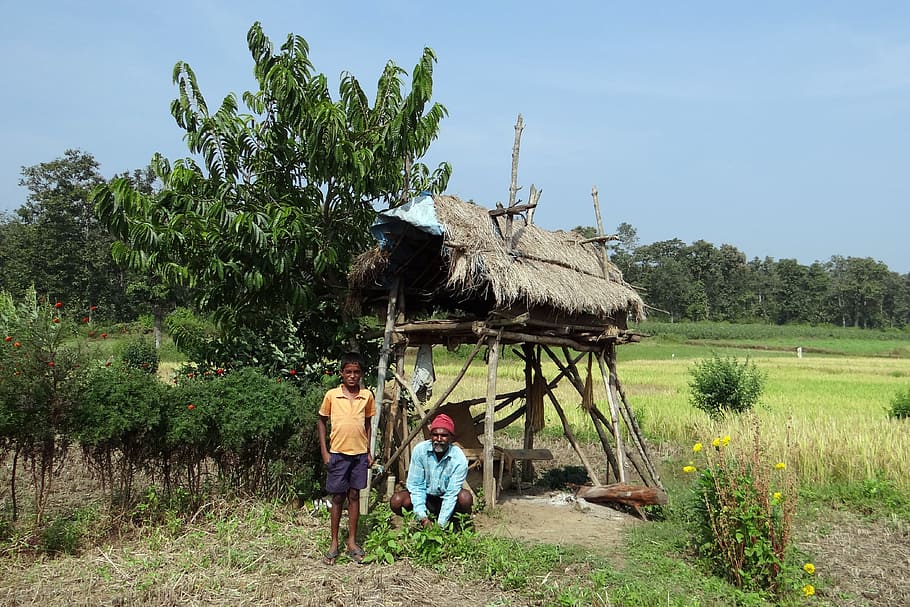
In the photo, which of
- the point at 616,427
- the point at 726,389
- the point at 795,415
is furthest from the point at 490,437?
the point at 795,415

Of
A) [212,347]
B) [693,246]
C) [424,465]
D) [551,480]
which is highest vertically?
[693,246]

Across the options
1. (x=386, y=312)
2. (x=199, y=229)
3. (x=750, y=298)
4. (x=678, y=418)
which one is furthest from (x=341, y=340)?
(x=750, y=298)

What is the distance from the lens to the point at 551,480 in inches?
356

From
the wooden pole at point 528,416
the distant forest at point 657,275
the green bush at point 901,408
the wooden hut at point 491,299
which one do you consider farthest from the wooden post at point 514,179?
the distant forest at point 657,275

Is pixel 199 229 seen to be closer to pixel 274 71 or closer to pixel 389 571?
pixel 274 71

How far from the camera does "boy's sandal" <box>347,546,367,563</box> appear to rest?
514 cm

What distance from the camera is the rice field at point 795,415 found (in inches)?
332

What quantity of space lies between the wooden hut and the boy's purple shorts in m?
1.55

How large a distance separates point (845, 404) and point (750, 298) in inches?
2224

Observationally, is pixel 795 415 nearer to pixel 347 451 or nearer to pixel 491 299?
pixel 491 299

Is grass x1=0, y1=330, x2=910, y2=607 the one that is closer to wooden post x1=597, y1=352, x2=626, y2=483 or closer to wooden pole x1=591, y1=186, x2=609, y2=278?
wooden post x1=597, y1=352, x2=626, y2=483

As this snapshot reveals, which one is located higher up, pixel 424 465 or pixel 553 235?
pixel 553 235

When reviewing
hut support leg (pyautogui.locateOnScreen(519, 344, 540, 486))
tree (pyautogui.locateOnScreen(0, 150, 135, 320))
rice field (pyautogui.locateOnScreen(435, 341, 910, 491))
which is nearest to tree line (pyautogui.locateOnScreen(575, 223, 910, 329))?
rice field (pyautogui.locateOnScreen(435, 341, 910, 491))

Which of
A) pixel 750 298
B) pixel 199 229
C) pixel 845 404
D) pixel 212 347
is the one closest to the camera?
pixel 199 229
